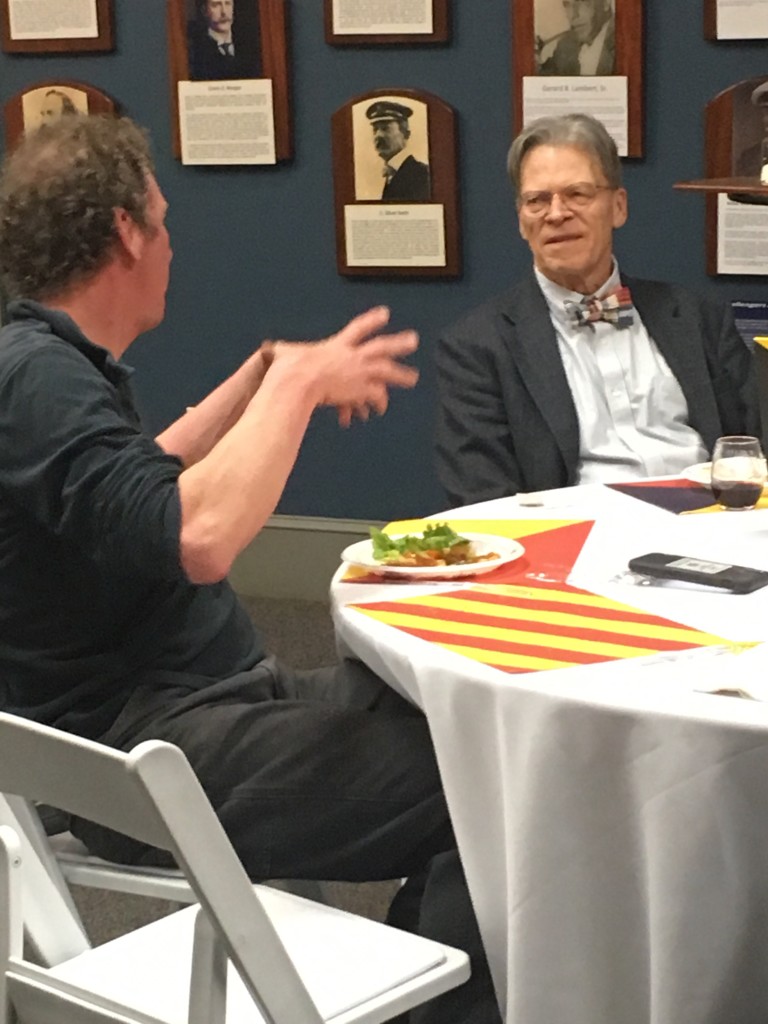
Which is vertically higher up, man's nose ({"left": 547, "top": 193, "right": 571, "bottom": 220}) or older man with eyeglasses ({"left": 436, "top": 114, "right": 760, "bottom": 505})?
man's nose ({"left": 547, "top": 193, "right": 571, "bottom": 220})

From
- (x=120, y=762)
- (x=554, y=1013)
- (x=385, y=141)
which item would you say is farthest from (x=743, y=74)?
(x=120, y=762)

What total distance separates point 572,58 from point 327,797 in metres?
3.04

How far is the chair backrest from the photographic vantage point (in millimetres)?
1399

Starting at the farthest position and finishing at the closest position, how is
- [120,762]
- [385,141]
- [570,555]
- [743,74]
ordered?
[385,141] < [743,74] < [570,555] < [120,762]

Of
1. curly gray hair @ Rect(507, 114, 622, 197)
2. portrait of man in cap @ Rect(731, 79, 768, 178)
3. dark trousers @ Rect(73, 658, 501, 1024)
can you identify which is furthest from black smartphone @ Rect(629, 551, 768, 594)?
portrait of man in cap @ Rect(731, 79, 768, 178)

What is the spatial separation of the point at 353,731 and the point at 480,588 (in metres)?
0.25

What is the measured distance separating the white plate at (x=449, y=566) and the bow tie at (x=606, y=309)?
131cm

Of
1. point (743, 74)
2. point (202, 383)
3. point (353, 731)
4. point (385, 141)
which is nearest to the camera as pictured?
point (353, 731)

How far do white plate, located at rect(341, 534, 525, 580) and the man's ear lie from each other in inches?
20.8

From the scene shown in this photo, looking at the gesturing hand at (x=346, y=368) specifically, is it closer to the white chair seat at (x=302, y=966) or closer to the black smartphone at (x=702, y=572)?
the black smartphone at (x=702, y=572)

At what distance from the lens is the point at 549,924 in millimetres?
1770

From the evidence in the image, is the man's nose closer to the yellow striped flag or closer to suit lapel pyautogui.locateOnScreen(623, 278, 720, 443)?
suit lapel pyautogui.locateOnScreen(623, 278, 720, 443)

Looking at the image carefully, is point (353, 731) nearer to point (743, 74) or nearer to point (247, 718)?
point (247, 718)

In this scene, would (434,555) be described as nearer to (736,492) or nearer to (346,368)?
(346,368)
